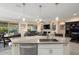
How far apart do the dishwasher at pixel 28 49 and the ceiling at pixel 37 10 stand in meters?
0.76

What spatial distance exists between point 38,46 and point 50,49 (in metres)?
0.34

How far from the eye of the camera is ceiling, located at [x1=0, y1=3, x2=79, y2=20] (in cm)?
320

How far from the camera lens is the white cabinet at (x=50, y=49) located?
3379 millimetres

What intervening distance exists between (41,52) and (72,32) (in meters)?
1.00

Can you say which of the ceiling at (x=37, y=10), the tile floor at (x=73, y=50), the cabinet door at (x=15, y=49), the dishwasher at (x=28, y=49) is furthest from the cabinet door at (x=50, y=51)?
the ceiling at (x=37, y=10)

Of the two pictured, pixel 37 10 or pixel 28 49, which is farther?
pixel 28 49

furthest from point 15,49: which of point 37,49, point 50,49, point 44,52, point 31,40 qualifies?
point 50,49

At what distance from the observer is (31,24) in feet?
11.1

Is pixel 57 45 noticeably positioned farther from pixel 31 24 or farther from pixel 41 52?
pixel 31 24

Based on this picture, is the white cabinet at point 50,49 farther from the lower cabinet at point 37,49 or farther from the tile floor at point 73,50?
the tile floor at point 73,50

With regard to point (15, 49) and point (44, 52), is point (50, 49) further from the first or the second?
point (15, 49)

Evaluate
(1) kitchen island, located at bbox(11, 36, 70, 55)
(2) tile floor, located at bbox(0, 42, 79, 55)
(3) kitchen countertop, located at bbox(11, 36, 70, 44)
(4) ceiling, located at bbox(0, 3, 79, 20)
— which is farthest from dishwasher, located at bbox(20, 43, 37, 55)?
(4) ceiling, located at bbox(0, 3, 79, 20)

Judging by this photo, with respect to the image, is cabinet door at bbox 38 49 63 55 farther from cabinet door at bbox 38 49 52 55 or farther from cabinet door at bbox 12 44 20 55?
cabinet door at bbox 12 44 20 55

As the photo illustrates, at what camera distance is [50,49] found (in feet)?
11.1
